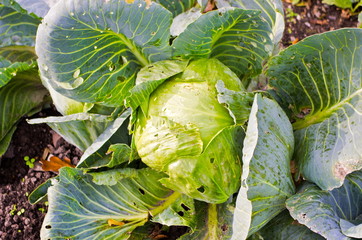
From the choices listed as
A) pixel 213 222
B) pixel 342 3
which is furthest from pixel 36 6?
pixel 342 3

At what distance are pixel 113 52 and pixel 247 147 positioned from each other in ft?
2.69

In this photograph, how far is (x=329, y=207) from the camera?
1.81m

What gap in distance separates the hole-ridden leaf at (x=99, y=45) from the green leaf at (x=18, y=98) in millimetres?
665

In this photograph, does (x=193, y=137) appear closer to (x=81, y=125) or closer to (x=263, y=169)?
(x=263, y=169)

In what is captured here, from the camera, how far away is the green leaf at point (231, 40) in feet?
6.03

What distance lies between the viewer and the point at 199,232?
212 cm

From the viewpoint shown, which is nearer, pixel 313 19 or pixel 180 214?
pixel 180 214

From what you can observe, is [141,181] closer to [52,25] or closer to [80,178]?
[80,178]

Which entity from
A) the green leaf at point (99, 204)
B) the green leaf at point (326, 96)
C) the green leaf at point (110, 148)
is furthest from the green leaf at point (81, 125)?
the green leaf at point (326, 96)

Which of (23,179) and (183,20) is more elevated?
(183,20)

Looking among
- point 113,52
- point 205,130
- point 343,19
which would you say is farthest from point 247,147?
point 343,19

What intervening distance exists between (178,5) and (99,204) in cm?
112

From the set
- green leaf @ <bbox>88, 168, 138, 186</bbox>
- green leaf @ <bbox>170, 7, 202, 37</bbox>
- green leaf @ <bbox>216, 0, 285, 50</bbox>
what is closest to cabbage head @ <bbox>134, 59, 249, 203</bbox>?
green leaf @ <bbox>88, 168, 138, 186</bbox>

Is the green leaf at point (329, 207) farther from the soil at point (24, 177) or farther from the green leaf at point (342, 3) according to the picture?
the green leaf at point (342, 3)
